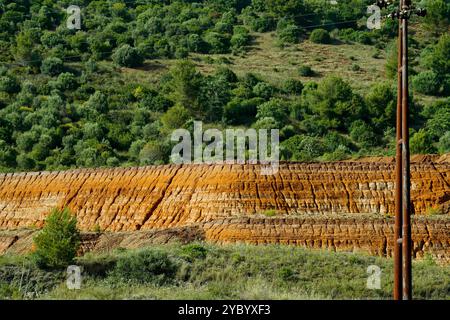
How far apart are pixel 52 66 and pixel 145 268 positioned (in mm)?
60387

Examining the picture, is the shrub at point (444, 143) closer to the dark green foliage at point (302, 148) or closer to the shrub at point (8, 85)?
the dark green foliage at point (302, 148)

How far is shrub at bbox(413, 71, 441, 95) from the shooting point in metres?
85.0

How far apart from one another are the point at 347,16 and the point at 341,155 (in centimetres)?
5224

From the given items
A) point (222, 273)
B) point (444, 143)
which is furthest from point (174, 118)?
point (222, 273)

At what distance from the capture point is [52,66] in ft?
285

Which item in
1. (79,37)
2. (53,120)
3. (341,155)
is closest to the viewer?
(341,155)

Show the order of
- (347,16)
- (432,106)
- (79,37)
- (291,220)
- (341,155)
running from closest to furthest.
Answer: (291,220)
(341,155)
(432,106)
(79,37)
(347,16)

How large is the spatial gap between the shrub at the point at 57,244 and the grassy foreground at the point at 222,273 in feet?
1.72

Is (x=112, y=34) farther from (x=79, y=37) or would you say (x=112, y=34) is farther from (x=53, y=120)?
(x=53, y=120)

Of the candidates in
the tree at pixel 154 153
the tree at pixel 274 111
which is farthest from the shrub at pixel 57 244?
the tree at pixel 274 111

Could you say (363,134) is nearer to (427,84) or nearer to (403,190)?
(427,84)

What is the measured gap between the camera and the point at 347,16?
373ft
